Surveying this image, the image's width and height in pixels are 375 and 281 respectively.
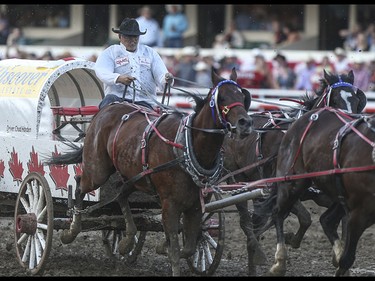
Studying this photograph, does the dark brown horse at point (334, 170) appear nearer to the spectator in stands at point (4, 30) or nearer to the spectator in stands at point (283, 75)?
the spectator in stands at point (283, 75)

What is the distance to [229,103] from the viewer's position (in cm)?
774

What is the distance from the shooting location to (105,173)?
29.0 ft

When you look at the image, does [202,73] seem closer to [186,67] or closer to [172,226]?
[186,67]

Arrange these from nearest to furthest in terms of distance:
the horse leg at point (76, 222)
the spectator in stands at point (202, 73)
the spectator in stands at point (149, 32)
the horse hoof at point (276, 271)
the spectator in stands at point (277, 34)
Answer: the horse hoof at point (276, 271), the horse leg at point (76, 222), the spectator in stands at point (202, 73), the spectator in stands at point (149, 32), the spectator in stands at point (277, 34)

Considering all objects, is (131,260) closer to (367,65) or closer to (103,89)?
(103,89)

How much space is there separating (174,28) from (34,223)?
1292 centimetres

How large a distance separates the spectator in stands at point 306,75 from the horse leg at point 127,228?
380 inches

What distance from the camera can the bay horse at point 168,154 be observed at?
25.8 feet

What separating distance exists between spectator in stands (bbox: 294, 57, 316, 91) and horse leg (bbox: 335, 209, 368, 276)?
10.4m

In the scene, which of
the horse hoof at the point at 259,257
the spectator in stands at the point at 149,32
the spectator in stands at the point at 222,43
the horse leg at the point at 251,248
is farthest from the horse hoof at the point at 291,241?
the spectator in stands at the point at 222,43

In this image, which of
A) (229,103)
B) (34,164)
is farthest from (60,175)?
(229,103)

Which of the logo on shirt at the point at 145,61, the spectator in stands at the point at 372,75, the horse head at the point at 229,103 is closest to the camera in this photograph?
A: the horse head at the point at 229,103
